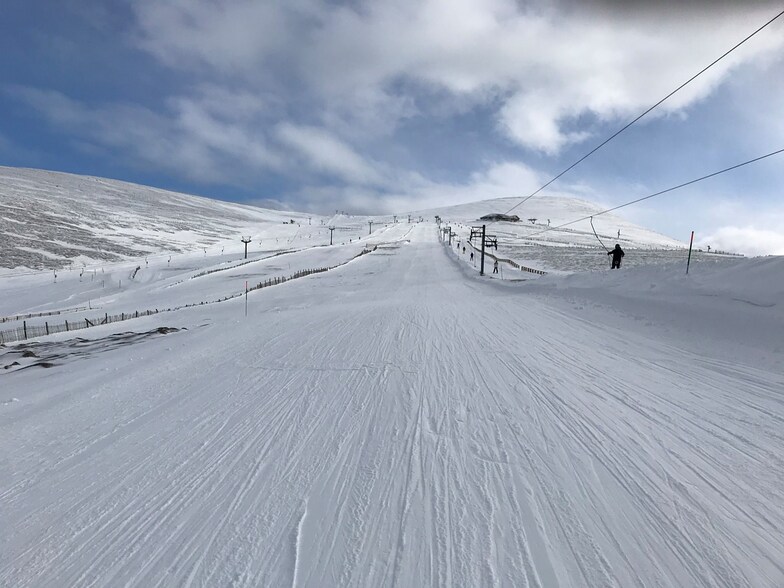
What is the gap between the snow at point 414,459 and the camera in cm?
245

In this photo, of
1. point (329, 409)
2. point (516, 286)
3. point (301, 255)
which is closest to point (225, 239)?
point (301, 255)

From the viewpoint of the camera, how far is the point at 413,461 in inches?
139

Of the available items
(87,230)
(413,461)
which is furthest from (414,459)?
(87,230)

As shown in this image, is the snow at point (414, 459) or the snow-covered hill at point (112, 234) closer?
the snow at point (414, 459)

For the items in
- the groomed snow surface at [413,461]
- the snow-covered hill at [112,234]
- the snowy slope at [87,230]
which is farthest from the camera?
the snowy slope at [87,230]

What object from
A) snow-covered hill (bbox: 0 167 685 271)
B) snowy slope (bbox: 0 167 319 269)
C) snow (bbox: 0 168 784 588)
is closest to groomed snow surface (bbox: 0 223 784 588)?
snow (bbox: 0 168 784 588)

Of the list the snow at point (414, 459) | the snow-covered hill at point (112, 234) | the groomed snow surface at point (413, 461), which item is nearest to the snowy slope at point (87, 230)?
the snow-covered hill at point (112, 234)

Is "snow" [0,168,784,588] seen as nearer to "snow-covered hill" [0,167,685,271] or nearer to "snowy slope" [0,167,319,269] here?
"snow-covered hill" [0,167,685,271]

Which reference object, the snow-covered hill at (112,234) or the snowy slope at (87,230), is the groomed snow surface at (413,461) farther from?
the snowy slope at (87,230)

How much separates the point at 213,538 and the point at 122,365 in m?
6.69

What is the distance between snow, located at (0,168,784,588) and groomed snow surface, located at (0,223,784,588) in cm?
2

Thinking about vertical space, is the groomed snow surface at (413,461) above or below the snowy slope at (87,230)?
below

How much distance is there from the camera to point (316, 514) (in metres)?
2.88

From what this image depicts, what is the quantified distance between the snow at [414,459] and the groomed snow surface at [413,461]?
0.02m
